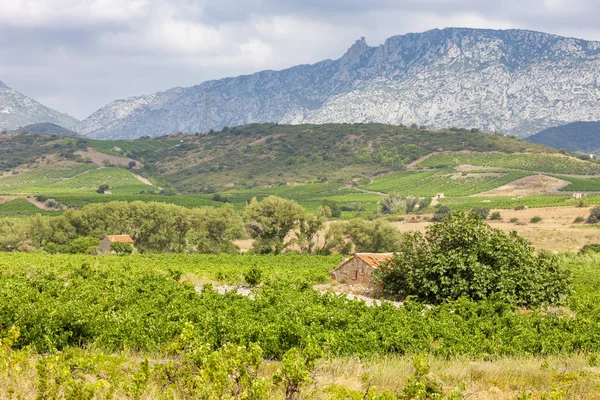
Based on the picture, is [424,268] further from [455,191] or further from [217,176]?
[217,176]

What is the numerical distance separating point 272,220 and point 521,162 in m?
117

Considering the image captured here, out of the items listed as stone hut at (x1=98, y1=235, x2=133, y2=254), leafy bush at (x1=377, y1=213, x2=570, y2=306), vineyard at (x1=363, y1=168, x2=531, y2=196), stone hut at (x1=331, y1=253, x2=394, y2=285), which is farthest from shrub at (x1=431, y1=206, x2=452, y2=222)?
leafy bush at (x1=377, y1=213, x2=570, y2=306)

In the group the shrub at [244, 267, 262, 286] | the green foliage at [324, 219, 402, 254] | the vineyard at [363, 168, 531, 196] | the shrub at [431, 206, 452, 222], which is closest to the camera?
the shrub at [244, 267, 262, 286]

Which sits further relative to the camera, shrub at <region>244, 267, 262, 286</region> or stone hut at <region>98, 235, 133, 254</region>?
stone hut at <region>98, 235, 133, 254</region>

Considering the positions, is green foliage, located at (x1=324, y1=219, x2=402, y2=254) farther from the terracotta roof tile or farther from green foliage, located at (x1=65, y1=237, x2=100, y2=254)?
green foliage, located at (x1=65, y1=237, x2=100, y2=254)

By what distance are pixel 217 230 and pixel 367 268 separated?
41.5 metres

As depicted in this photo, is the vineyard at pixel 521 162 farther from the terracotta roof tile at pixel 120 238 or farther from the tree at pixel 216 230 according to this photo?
the terracotta roof tile at pixel 120 238

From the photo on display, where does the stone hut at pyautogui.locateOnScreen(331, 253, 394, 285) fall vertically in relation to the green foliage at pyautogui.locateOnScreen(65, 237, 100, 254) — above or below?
above

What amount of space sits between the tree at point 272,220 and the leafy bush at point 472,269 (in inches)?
1637

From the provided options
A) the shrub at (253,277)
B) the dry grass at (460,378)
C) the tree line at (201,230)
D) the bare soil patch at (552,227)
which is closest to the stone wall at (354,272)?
the shrub at (253,277)

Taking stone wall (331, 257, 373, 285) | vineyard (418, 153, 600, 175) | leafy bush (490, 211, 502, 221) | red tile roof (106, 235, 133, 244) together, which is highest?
vineyard (418, 153, 600, 175)

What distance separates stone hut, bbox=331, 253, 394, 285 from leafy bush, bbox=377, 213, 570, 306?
224 inches

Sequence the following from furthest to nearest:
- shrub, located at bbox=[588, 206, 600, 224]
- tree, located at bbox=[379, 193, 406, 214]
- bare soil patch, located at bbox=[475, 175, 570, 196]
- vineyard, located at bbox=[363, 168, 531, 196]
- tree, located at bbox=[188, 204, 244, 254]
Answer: vineyard, located at bbox=[363, 168, 531, 196] < bare soil patch, located at bbox=[475, 175, 570, 196] < tree, located at bbox=[379, 193, 406, 214] < shrub, located at bbox=[588, 206, 600, 224] < tree, located at bbox=[188, 204, 244, 254]

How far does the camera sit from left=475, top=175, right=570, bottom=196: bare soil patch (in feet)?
421
